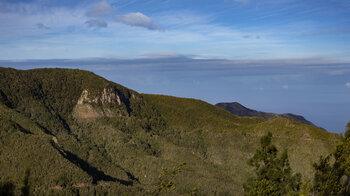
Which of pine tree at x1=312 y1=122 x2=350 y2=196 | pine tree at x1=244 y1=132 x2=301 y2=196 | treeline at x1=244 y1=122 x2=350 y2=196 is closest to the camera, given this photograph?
pine tree at x1=312 y1=122 x2=350 y2=196

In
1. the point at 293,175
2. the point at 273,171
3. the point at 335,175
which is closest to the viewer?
the point at 335,175

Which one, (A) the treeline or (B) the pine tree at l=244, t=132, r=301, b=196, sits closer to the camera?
(A) the treeline

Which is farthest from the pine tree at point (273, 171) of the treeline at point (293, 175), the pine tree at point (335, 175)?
the pine tree at point (335, 175)

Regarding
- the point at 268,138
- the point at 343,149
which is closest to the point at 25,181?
the point at 268,138

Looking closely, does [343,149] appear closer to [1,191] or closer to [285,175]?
[285,175]

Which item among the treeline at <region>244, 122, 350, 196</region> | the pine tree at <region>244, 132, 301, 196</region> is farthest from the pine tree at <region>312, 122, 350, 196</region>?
the pine tree at <region>244, 132, 301, 196</region>

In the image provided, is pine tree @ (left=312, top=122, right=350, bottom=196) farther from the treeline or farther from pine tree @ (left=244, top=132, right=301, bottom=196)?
pine tree @ (left=244, top=132, right=301, bottom=196)

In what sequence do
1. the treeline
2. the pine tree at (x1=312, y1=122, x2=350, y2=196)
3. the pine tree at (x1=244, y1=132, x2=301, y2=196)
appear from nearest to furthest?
the pine tree at (x1=312, y1=122, x2=350, y2=196)
the treeline
the pine tree at (x1=244, y1=132, x2=301, y2=196)

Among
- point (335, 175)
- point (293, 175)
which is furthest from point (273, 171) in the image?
point (335, 175)

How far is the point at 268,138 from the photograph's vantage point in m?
53.5

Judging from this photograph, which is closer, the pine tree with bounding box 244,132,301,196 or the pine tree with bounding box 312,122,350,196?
the pine tree with bounding box 312,122,350,196

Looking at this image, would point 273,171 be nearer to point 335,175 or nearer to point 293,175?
point 293,175

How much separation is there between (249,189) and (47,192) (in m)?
164

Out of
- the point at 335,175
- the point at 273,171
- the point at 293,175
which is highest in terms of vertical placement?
the point at 335,175
